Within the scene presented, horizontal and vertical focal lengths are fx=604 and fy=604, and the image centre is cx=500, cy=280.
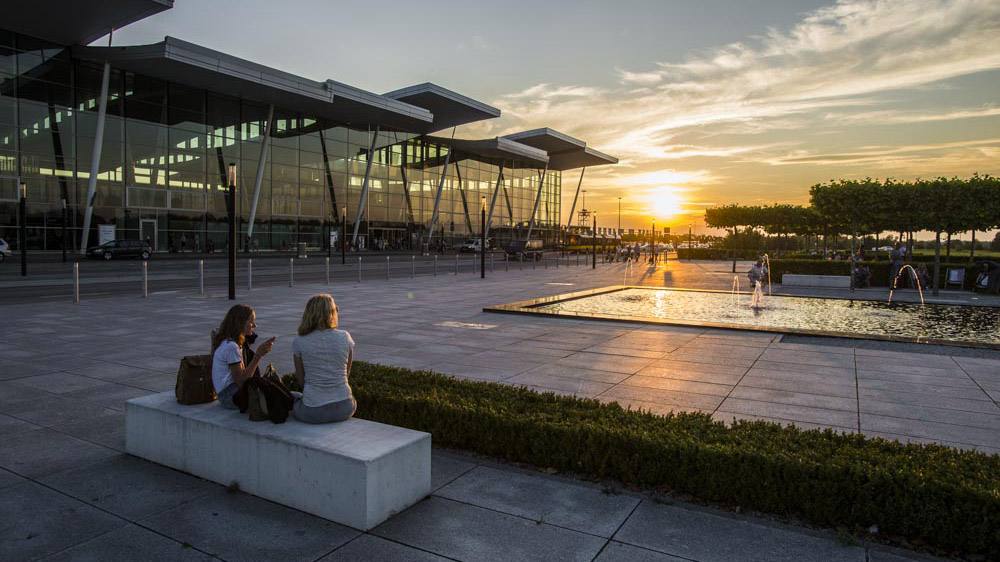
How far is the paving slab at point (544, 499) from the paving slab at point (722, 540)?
17cm

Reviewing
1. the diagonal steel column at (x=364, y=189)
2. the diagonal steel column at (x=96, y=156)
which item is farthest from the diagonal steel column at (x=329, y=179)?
the diagonal steel column at (x=96, y=156)

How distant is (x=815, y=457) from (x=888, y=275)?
90.6 ft

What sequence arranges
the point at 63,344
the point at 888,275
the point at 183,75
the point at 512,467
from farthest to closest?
the point at 183,75
the point at 888,275
the point at 63,344
the point at 512,467

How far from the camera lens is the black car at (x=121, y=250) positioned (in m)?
39.8

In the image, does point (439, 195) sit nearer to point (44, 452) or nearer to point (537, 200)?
point (537, 200)

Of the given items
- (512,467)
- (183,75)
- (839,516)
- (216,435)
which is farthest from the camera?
(183,75)

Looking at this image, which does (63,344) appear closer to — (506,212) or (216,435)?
(216,435)

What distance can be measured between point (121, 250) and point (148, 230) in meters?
5.48

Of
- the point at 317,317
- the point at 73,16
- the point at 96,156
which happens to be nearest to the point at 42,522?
the point at 317,317

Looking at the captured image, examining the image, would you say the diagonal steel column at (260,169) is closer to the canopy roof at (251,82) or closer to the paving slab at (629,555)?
the canopy roof at (251,82)

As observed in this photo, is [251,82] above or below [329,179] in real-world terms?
above

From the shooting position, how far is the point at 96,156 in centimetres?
4144

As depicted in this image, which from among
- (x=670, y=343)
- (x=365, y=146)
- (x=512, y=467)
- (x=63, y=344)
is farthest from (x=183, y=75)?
(x=512, y=467)

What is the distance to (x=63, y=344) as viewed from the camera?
1079 centimetres
